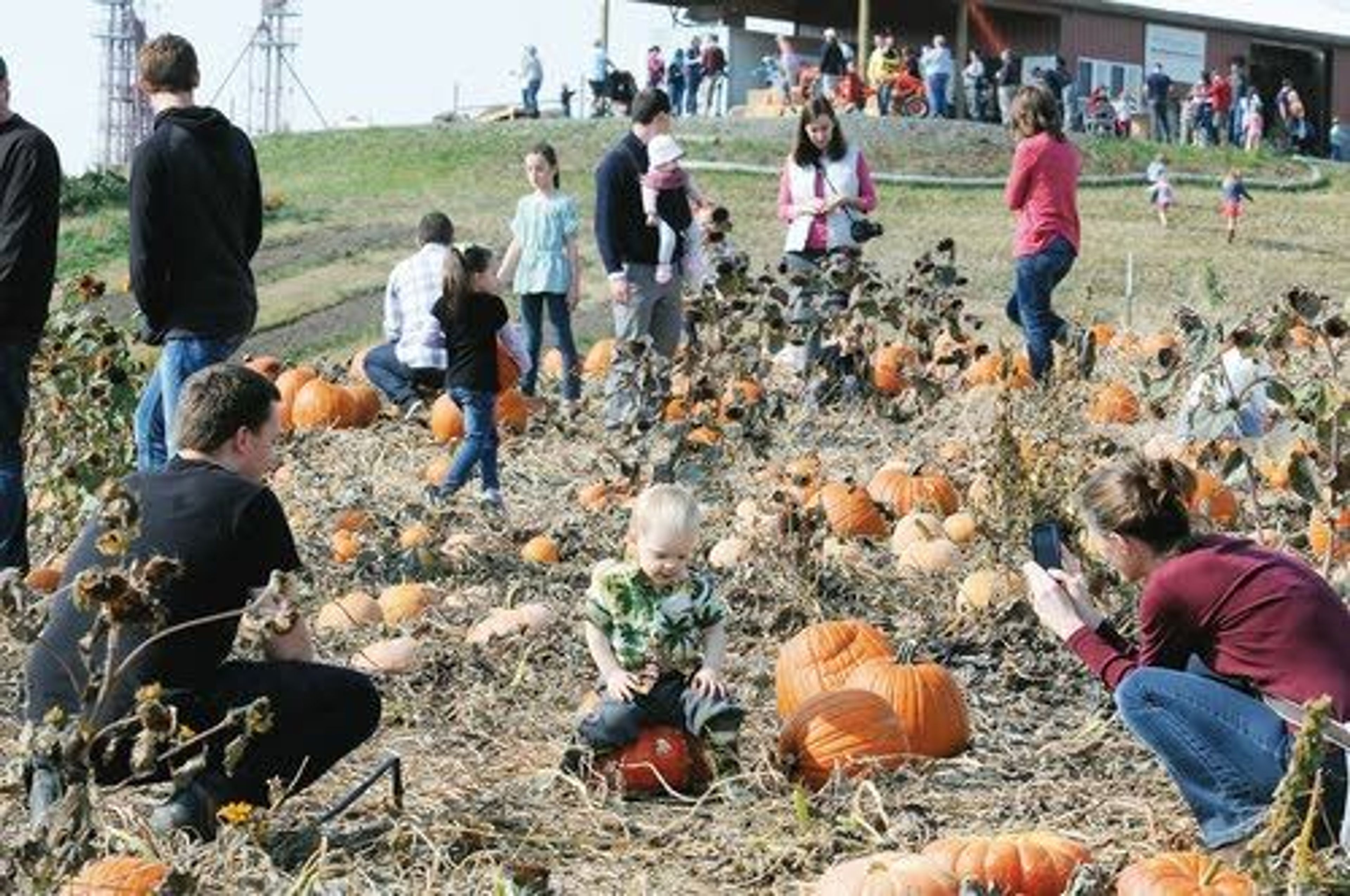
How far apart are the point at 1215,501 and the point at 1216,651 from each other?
9.83 ft

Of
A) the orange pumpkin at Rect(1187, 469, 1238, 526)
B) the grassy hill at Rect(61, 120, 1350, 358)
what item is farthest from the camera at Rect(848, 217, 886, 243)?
the grassy hill at Rect(61, 120, 1350, 358)

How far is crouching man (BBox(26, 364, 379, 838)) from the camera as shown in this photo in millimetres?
4633

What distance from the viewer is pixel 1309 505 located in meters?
6.51

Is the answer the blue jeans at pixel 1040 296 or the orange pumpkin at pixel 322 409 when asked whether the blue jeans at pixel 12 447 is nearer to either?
the orange pumpkin at pixel 322 409

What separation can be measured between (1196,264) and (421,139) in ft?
50.5

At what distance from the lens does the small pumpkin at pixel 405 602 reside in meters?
6.96

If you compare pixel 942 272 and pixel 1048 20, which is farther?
pixel 1048 20

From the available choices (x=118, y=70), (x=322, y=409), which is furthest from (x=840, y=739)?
(x=118, y=70)

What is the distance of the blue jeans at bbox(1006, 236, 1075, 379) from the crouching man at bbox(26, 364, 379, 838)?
5.75m

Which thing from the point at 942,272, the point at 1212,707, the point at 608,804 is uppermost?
the point at 942,272

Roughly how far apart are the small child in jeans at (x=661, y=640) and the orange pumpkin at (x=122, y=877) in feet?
4.15

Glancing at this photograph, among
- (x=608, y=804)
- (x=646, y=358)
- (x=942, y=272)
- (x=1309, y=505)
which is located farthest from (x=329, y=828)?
(x=942, y=272)

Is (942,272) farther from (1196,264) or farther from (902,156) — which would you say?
(902,156)

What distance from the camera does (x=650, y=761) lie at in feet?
17.1
